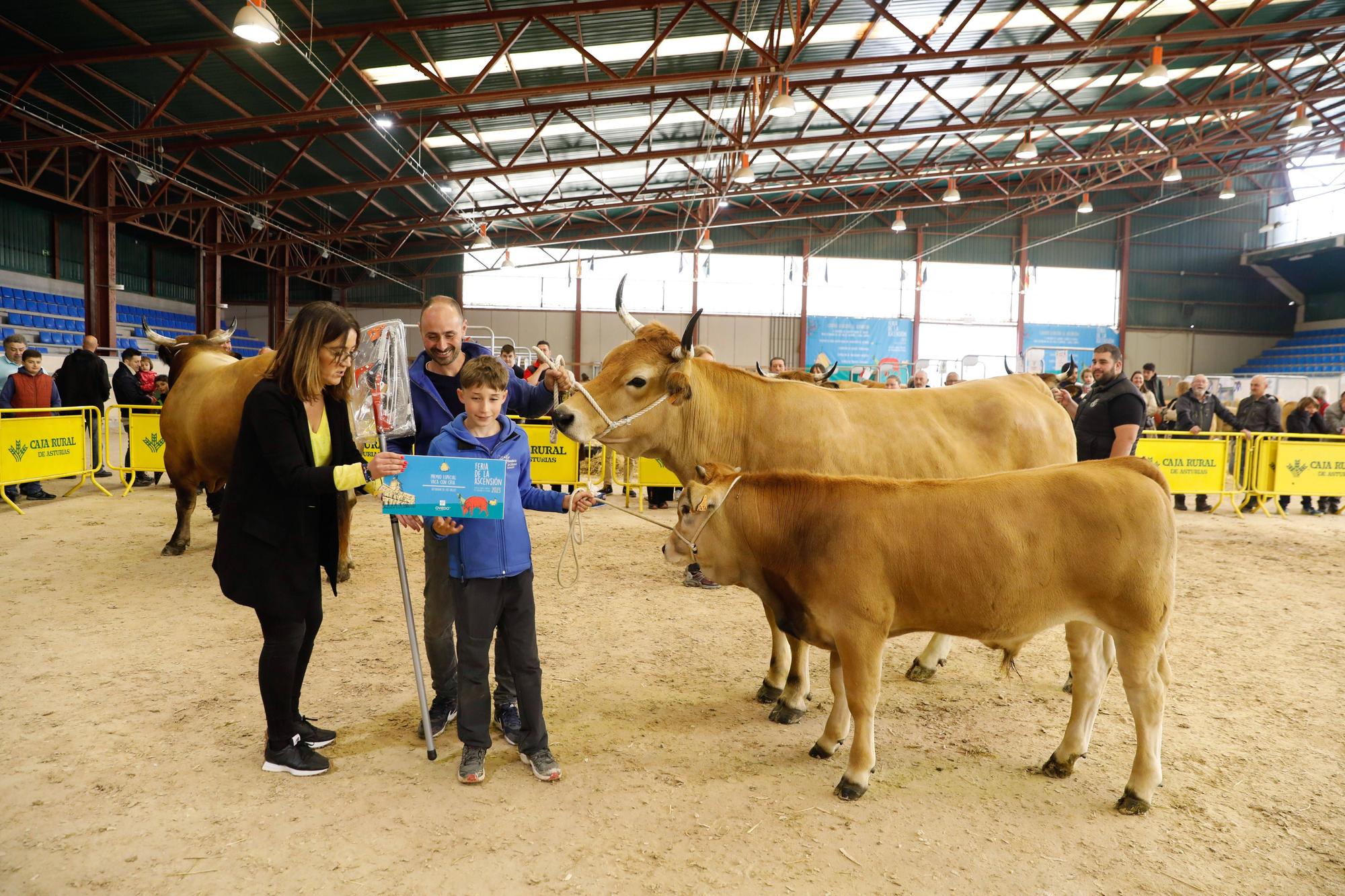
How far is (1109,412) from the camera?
20.4ft

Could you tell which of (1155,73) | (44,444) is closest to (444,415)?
(44,444)

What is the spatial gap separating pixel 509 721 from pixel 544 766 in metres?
0.47

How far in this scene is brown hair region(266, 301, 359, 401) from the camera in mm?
3061

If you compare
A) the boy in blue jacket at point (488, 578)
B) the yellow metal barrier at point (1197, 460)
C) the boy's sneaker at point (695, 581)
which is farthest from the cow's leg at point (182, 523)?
the yellow metal barrier at point (1197, 460)

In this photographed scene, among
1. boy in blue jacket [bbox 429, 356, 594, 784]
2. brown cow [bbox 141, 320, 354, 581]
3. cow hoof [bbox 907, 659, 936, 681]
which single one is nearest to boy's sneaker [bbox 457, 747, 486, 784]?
boy in blue jacket [bbox 429, 356, 594, 784]

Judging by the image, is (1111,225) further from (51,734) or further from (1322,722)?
(51,734)

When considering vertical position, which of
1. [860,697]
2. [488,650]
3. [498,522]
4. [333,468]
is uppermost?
[333,468]

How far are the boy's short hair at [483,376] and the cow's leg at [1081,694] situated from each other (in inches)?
110

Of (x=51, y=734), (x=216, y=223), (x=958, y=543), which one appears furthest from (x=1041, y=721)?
(x=216, y=223)

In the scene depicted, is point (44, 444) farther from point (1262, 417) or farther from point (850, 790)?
point (1262, 417)

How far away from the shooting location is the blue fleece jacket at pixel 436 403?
3787 mm

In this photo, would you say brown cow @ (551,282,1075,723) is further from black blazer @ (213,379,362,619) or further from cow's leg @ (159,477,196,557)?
cow's leg @ (159,477,196,557)

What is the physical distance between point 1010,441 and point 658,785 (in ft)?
9.94

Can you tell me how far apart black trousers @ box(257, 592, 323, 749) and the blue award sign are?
2.48 ft
